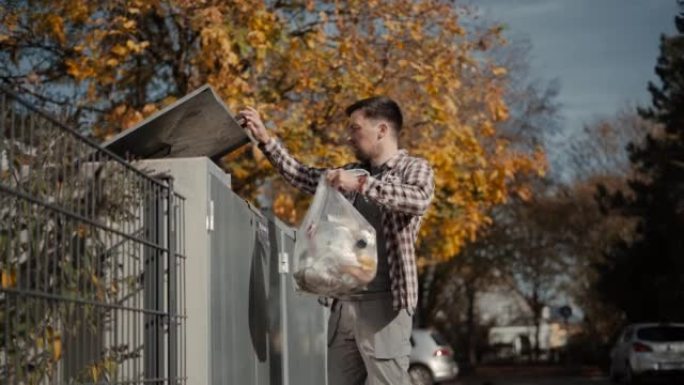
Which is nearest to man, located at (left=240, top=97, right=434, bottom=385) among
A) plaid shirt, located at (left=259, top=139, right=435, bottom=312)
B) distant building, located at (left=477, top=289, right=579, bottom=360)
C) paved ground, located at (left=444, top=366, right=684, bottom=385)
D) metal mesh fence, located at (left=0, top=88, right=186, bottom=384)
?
plaid shirt, located at (left=259, top=139, right=435, bottom=312)

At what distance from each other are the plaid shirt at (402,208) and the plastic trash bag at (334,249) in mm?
155

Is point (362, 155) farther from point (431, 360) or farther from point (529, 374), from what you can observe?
point (529, 374)

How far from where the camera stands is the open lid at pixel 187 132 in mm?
5230

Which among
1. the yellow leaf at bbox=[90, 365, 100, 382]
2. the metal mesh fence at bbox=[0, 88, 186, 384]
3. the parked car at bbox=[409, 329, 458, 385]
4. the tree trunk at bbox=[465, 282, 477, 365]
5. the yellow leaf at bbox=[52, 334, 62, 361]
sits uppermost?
the tree trunk at bbox=[465, 282, 477, 365]

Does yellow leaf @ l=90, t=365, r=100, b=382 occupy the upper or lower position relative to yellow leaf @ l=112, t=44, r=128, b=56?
lower

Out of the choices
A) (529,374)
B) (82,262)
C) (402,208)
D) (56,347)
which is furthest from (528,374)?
(56,347)

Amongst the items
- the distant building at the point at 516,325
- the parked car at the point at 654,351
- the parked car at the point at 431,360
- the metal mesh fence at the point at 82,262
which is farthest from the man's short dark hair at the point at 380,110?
the distant building at the point at 516,325

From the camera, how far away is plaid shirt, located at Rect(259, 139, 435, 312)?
528 centimetres

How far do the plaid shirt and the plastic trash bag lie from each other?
0.51 feet

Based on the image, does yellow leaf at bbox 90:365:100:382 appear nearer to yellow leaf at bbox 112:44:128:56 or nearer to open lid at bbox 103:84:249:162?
open lid at bbox 103:84:249:162

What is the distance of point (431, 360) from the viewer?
25.9 metres

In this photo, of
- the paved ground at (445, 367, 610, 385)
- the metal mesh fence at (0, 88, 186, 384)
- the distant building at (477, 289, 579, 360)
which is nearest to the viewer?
the metal mesh fence at (0, 88, 186, 384)

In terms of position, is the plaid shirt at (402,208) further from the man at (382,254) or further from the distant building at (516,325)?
the distant building at (516,325)

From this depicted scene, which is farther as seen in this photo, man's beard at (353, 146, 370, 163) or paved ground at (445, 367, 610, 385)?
paved ground at (445, 367, 610, 385)
